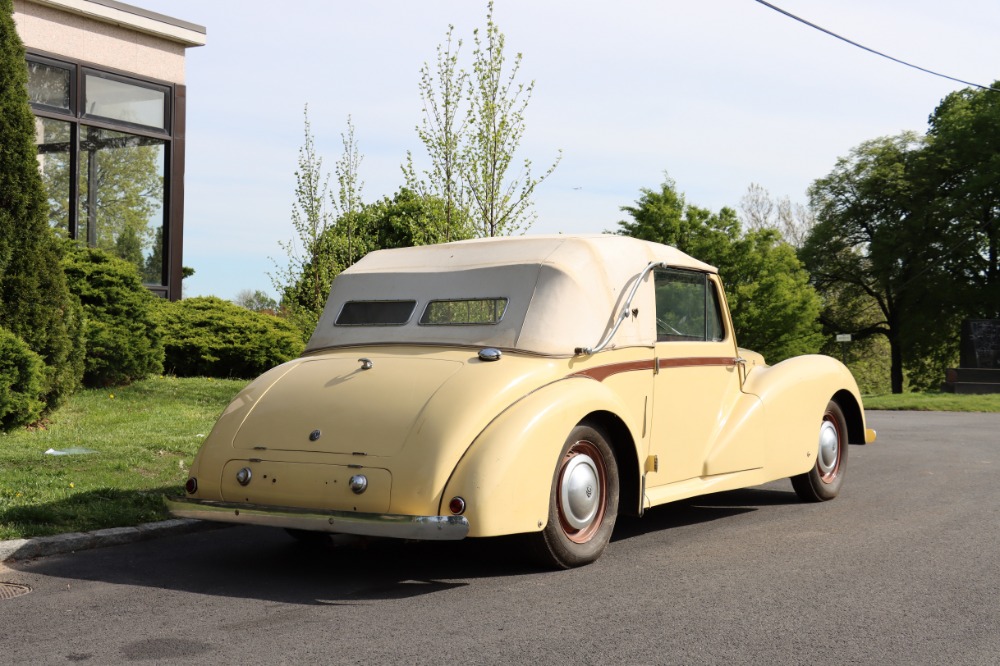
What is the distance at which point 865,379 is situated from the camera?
2584 inches

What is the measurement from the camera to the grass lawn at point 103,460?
24.3ft

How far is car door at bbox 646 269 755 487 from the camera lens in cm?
739

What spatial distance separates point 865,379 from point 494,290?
62.3m

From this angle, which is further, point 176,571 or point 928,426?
point 928,426

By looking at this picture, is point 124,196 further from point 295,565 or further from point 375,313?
point 295,565

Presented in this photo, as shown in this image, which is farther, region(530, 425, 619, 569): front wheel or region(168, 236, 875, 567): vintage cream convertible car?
region(530, 425, 619, 569): front wheel

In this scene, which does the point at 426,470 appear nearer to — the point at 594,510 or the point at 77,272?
the point at 594,510

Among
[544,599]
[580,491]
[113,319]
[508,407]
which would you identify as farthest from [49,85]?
[544,599]

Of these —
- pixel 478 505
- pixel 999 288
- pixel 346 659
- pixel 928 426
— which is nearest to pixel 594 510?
pixel 478 505

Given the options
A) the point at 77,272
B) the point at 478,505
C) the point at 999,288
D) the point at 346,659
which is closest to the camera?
the point at 346,659

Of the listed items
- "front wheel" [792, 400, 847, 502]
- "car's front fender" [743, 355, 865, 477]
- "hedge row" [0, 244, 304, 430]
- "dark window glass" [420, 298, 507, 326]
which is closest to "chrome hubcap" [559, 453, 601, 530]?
"dark window glass" [420, 298, 507, 326]

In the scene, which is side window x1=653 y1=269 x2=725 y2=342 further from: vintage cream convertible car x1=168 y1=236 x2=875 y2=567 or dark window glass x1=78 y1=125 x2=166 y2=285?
dark window glass x1=78 y1=125 x2=166 y2=285

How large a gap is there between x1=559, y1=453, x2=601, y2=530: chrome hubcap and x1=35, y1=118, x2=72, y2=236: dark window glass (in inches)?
535

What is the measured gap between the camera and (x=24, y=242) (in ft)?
38.6
